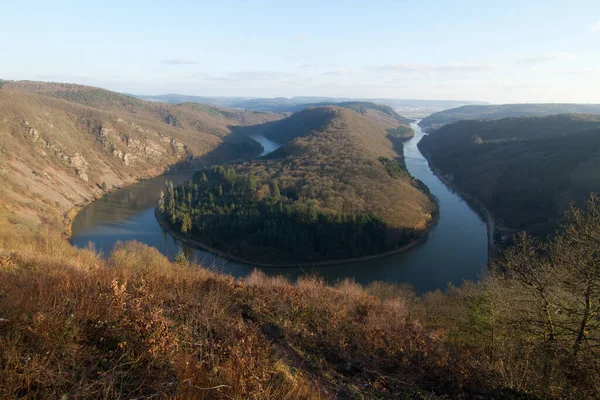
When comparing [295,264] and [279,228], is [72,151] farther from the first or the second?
[295,264]

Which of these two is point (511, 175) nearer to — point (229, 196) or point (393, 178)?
point (393, 178)

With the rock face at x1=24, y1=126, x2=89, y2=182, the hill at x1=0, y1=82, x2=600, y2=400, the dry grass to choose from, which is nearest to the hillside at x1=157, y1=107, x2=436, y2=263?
the hill at x1=0, y1=82, x2=600, y2=400

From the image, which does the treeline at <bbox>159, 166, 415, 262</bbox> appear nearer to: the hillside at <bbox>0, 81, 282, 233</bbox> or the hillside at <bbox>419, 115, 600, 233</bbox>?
the hillside at <bbox>0, 81, 282, 233</bbox>

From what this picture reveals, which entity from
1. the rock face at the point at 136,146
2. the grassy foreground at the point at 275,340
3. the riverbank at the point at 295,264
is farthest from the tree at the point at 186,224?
the rock face at the point at 136,146

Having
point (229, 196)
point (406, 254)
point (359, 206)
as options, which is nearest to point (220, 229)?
point (229, 196)

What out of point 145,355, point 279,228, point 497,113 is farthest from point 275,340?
point 497,113
